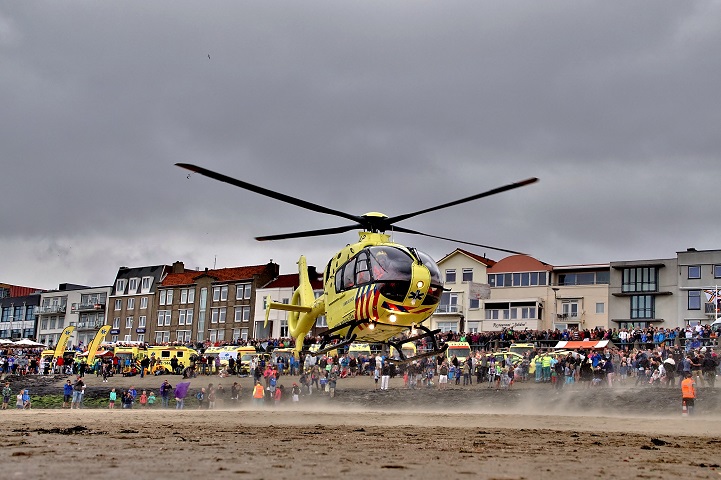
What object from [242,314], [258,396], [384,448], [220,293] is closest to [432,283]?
[384,448]

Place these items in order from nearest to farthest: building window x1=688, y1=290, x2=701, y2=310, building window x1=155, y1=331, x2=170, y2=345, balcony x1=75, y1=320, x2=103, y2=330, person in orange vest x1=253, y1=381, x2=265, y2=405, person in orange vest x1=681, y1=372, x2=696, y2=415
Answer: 1. person in orange vest x1=681, y1=372, x2=696, y2=415
2. person in orange vest x1=253, y1=381, x2=265, y2=405
3. building window x1=688, y1=290, x2=701, y2=310
4. building window x1=155, y1=331, x2=170, y2=345
5. balcony x1=75, y1=320, x2=103, y2=330

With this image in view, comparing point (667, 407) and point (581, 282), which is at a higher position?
point (581, 282)

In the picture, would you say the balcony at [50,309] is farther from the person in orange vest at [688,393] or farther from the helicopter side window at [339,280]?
the person in orange vest at [688,393]

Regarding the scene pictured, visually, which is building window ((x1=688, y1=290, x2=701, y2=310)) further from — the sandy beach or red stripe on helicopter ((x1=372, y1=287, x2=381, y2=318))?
red stripe on helicopter ((x1=372, y1=287, x2=381, y2=318))

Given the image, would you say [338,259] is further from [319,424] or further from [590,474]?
[590,474]

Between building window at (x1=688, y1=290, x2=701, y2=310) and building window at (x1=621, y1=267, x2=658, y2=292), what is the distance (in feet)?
11.1

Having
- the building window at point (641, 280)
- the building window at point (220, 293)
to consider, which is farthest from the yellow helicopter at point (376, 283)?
the building window at point (220, 293)

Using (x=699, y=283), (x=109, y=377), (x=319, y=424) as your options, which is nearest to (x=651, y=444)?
(x=319, y=424)

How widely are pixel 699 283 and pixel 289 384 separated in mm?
48801

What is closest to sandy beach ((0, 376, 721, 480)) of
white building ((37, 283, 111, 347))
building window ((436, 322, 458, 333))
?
building window ((436, 322, 458, 333))

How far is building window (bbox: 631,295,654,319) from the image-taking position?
84.8 m

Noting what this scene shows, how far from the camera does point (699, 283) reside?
269ft

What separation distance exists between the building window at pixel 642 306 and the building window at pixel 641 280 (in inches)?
32.7

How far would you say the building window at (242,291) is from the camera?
109500mm
